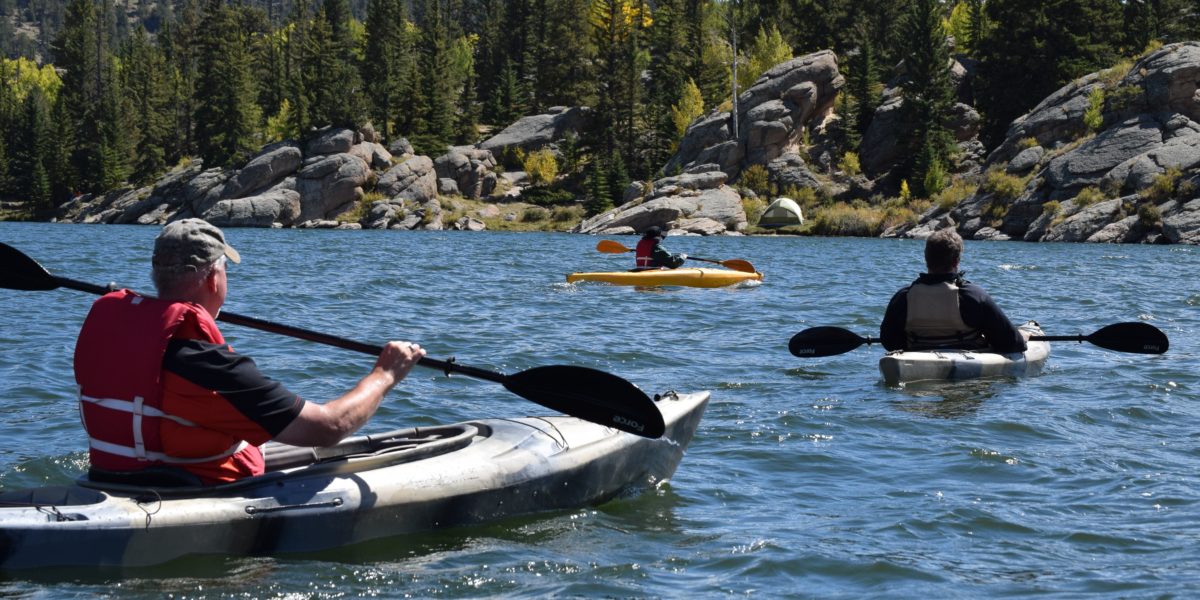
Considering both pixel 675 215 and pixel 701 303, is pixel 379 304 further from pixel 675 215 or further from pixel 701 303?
pixel 675 215

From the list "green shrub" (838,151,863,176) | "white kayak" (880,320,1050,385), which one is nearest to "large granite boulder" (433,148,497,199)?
"green shrub" (838,151,863,176)

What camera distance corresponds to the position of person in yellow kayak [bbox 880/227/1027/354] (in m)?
8.88

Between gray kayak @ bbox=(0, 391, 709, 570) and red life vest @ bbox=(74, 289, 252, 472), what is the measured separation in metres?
0.16

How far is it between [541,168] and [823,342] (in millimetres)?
54413

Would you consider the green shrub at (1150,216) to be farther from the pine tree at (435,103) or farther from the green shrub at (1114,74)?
the pine tree at (435,103)

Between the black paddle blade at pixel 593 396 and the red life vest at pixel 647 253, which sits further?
the red life vest at pixel 647 253

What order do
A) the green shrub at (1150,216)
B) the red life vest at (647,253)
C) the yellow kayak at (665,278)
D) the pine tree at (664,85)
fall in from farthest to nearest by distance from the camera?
the pine tree at (664,85), the green shrub at (1150,216), the red life vest at (647,253), the yellow kayak at (665,278)

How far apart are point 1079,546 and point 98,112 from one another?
7810cm

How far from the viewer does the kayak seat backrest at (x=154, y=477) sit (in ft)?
15.2

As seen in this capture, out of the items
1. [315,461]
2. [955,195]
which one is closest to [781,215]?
[955,195]

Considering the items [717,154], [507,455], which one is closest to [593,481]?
[507,455]

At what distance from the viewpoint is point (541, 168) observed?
63.4m

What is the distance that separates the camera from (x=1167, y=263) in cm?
2561

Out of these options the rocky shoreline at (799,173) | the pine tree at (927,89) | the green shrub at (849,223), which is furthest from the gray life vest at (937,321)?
the pine tree at (927,89)
